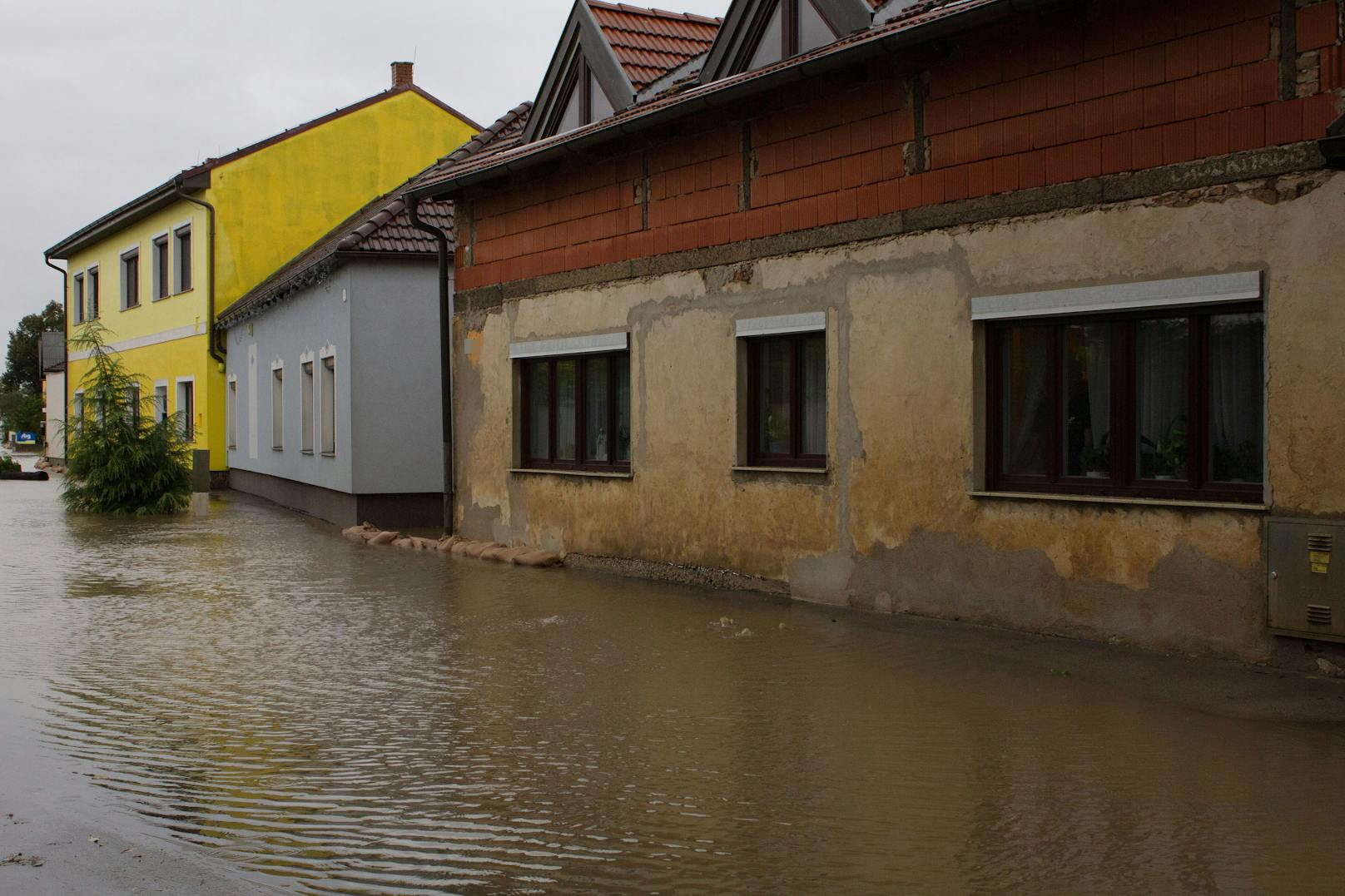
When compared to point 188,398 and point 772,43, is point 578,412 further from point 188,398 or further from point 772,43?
point 188,398

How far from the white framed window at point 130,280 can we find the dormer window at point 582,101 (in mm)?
20998

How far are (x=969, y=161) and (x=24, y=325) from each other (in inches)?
4061

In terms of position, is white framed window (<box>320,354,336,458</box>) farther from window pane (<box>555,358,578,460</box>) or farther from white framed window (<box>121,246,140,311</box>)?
white framed window (<box>121,246,140,311</box>)

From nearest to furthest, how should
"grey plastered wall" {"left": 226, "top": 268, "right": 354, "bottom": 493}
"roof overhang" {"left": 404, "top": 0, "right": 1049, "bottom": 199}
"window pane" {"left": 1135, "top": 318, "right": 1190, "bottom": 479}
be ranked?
"window pane" {"left": 1135, "top": 318, "right": 1190, "bottom": 479}, "roof overhang" {"left": 404, "top": 0, "right": 1049, "bottom": 199}, "grey plastered wall" {"left": 226, "top": 268, "right": 354, "bottom": 493}

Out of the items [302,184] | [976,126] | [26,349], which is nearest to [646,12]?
[976,126]

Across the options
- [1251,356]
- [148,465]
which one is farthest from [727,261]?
[148,465]

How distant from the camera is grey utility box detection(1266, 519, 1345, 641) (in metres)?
7.65

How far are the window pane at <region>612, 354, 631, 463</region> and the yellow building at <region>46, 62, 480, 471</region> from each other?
15435mm

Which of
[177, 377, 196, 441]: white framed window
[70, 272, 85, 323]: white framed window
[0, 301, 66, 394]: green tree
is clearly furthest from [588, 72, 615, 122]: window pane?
[0, 301, 66, 394]: green tree

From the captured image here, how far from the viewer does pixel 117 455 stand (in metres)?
23.2

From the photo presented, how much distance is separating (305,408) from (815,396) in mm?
13646

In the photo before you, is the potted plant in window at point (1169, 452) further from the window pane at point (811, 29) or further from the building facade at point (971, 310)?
the window pane at point (811, 29)

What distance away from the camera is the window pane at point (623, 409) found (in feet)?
46.6

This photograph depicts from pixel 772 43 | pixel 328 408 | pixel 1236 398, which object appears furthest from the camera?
pixel 328 408
